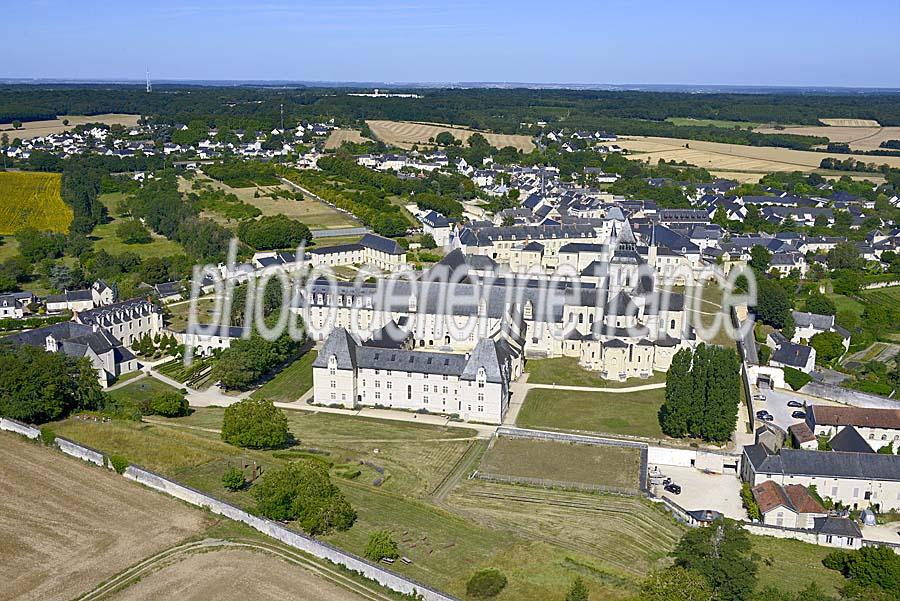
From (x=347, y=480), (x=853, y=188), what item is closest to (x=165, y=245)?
(x=347, y=480)

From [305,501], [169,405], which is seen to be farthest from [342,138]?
[305,501]

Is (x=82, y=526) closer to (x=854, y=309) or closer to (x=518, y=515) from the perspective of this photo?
(x=518, y=515)

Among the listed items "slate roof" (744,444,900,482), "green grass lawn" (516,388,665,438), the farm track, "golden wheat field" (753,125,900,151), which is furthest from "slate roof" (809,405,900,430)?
"golden wheat field" (753,125,900,151)

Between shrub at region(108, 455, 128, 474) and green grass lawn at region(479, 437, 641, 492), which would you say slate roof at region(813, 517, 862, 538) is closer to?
green grass lawn at region(479, 437, 641, 492)

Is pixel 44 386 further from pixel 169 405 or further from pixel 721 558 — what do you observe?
pixel 721 558

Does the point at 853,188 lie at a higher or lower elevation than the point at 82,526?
higher

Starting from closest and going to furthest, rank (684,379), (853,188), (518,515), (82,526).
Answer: (82,526)
(518,515)
(684,379)
(853,188)
